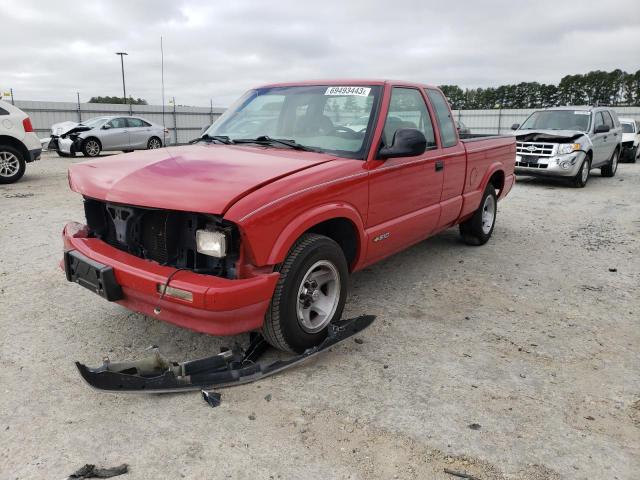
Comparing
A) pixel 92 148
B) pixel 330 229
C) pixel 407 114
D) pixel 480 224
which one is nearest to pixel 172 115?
pixel 92 148

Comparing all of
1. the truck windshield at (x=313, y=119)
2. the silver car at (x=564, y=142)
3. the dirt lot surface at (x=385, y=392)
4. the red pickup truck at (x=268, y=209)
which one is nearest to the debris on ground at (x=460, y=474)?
the dirt lot surface at (x=385, y=392)

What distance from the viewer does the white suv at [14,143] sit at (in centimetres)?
991

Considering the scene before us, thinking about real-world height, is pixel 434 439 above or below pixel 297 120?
below

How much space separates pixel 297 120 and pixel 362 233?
1.13 m

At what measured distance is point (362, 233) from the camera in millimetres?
3650

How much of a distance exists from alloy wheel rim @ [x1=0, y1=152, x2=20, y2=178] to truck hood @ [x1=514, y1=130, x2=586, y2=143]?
1089cm

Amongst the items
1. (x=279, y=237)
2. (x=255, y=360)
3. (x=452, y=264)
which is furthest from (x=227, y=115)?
(x=452, y=264)

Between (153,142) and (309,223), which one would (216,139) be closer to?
(309,223)

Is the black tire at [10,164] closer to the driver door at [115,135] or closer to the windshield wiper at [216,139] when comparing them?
the driver door at [115,135]

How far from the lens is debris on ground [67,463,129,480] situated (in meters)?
2.21

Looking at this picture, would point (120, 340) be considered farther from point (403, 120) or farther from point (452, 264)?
point (452, 264)

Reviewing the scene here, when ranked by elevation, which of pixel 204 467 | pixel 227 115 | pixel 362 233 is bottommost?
A: pixel 204 467

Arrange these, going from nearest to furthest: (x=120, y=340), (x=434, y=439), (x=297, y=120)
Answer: (x=434, y=439), (x=120, y=340), (x=297, y=120)

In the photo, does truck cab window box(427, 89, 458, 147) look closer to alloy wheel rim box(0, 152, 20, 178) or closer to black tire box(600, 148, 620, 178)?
alloy wheel rim box(0, 152, 20, 178)
